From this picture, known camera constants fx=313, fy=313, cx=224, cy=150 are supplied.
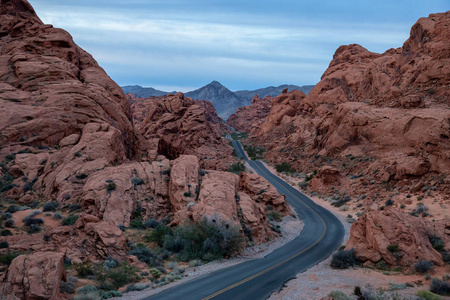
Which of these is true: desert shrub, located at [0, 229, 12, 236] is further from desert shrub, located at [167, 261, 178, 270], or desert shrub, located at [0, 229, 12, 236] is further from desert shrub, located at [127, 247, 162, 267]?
desert shrub, located at [167, 261, 178, 270]

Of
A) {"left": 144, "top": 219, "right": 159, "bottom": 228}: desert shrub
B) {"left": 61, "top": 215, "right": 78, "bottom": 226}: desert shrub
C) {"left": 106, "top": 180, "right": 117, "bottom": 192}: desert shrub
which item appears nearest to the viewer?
{"left": 61, "top": 215, "right": 78, "bottom": 226}: desert shrub

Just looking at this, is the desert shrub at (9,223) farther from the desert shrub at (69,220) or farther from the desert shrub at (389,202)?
the desert shrub at (389,202)

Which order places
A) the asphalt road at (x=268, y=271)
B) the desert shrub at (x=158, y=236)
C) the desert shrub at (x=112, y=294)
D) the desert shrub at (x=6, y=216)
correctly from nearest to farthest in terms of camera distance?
the desert shrub at (x=112, y=294)
the asphalt road at (x=268, y=271)
the desert shrub at (x=6, y=216)
the desert shrub at (x=158, y=236)

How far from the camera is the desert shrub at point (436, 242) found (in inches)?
611

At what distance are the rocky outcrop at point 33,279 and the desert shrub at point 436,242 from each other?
56.0 feet

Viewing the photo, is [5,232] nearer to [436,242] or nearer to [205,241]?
[205,241]

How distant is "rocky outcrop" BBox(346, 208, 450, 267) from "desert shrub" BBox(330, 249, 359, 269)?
32cm

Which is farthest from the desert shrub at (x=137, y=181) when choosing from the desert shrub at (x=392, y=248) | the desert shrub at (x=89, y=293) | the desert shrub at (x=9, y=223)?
the desert shrub at (x=392, y=248)

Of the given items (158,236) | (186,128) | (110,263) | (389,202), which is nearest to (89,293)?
(110,263)

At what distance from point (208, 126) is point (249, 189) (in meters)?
37.8

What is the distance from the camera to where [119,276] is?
1458 cm

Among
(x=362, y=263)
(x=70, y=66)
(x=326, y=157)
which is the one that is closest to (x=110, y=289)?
(x=362, y=263)

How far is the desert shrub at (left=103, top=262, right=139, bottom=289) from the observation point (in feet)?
47.0

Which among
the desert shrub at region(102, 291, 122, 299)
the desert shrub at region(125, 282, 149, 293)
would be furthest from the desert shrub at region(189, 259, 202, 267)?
the desert shrub at region(102, 291, 122, 299)
